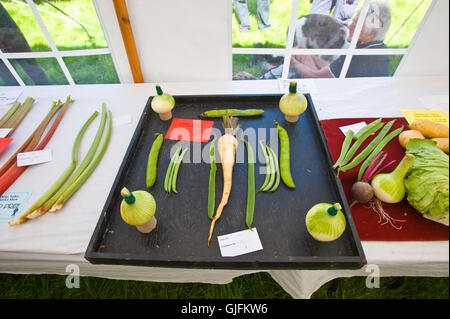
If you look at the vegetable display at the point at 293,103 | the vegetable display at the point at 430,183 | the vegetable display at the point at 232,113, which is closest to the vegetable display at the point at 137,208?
the vegetable display at the point at 232,113

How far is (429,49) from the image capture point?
68.9 inches

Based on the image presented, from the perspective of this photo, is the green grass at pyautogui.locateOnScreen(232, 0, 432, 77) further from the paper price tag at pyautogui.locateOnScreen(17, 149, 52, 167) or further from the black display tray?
the paper price tag at pyautogui.locateOnScreen(17, 149, 52, 167)

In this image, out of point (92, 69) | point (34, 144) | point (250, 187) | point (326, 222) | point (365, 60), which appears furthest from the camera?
point (92, 69)

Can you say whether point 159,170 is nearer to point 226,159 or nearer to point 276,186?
point 226,159

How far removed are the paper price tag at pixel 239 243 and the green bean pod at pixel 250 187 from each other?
40 millimetres

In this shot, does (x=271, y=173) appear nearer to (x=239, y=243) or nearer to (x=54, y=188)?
(x=239, y=243)

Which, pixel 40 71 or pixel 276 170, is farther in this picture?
pixel 40 71

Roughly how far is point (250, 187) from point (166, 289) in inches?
36.6

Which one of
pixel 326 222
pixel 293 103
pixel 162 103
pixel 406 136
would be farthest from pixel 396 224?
pixel 162 103

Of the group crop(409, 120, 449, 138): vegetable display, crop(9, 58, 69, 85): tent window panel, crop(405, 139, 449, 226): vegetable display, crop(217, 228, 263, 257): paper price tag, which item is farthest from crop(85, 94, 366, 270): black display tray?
crop(9, 58, 69, 85): tent window panel

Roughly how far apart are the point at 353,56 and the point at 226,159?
1.48m

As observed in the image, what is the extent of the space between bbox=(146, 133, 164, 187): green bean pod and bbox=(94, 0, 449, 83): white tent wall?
782mm
